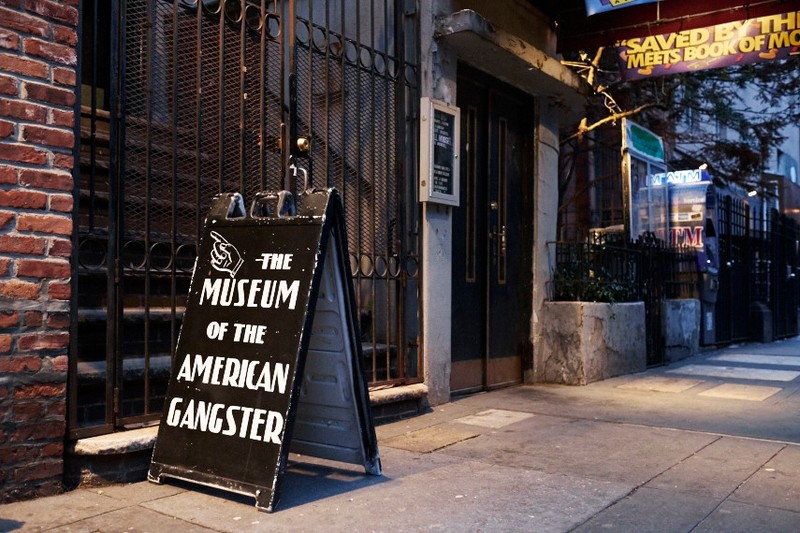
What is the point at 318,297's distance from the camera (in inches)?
153

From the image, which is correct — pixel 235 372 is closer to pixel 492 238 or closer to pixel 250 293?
pixel 250 293

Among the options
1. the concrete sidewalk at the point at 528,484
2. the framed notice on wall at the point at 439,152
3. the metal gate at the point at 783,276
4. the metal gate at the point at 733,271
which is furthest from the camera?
the metal gate at the point at 783,276

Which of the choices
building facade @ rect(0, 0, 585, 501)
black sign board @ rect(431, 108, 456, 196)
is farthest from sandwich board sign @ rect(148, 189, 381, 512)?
black sign board @ rect(431, 108, 456, 196)

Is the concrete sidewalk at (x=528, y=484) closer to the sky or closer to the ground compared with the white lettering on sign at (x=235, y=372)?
closer to the ground

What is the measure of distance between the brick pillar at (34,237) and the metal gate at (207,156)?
12 cm

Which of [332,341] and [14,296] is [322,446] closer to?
[332,341]

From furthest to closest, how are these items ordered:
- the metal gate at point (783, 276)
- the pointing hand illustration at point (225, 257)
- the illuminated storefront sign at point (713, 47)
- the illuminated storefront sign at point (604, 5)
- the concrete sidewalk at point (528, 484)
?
the metal gate at point (783, 276), the illuminated storefront sign at point (604, 5), the illuminated storefront sign at point (713, 47), the pointing hand illustration at point (225, 257), the concrete sidewalk at point (528, 484)

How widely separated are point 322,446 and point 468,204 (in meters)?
3.52

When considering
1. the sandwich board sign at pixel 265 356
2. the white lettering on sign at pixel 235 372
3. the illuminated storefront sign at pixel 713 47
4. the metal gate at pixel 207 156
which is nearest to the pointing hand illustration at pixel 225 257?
the sandwich board sign at pixel 265 356

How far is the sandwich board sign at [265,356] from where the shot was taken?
3463 millimetres

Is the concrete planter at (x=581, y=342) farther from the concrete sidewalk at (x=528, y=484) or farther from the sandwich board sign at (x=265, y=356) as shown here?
the sandwich board sign at (x=265, y=356)

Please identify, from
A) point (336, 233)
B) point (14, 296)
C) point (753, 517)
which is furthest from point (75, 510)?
point (753, 517)

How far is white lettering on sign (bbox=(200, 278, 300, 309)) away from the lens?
365cm

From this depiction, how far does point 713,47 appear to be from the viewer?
7094 mm
